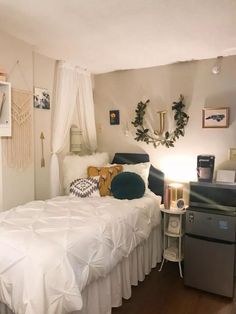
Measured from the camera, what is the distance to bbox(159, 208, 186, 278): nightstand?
2811 mm

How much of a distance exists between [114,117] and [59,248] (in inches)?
91.8

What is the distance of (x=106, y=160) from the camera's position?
11.4ft

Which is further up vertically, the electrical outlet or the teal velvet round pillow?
the electrical outlet

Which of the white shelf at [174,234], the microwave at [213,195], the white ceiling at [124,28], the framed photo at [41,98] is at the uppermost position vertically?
the white ceiling at [124,28]

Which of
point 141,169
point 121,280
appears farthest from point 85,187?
point 121,280

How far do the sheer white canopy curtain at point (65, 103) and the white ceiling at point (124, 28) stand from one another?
0.67 ft

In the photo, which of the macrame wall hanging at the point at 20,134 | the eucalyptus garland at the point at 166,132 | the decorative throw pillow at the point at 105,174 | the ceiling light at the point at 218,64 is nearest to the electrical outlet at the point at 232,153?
the eucalyptus garland at the point at 166,132

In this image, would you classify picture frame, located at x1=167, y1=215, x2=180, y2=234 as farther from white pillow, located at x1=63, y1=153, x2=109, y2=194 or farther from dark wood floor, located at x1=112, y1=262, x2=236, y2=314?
white pillow, located at x1=63, y1=153, x2=109, y2=194

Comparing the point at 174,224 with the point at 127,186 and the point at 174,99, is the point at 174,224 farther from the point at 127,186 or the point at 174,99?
the point at 174,99

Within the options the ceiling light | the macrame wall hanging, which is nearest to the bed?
the macrame wall hanging

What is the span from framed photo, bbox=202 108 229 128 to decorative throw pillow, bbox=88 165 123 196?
1.13 m

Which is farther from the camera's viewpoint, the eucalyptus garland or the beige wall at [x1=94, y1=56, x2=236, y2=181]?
the eucalyptus garland

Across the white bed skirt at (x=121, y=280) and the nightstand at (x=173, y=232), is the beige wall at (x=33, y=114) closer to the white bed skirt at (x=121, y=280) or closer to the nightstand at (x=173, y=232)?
the white bed skirt at (x=121, y=280)

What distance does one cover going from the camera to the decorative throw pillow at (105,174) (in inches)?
114
